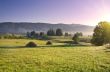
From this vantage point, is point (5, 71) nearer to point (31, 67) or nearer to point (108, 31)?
point (31, 67)

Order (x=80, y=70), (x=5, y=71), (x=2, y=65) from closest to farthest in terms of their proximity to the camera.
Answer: (x=5, y=71) → (x=80, y=70) → (x=2, y=65)

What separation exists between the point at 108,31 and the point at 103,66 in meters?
67.2

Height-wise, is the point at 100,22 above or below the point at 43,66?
above

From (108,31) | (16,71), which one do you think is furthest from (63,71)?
(108,31)

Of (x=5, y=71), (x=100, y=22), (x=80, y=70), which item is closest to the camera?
(x=5, y=71)

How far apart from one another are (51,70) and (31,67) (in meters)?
2.75

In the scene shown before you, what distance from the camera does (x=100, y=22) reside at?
103m

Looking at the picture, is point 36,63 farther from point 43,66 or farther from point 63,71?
point 63,71

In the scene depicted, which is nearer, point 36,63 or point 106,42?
point 36,63

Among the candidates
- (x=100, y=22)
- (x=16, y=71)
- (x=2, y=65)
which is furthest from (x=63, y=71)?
(x=100, y=22)

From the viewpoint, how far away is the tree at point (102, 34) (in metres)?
95.2

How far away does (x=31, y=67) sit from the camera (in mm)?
27359

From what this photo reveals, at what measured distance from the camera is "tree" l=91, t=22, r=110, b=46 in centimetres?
9524

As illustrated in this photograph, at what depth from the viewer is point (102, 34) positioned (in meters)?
97.0
